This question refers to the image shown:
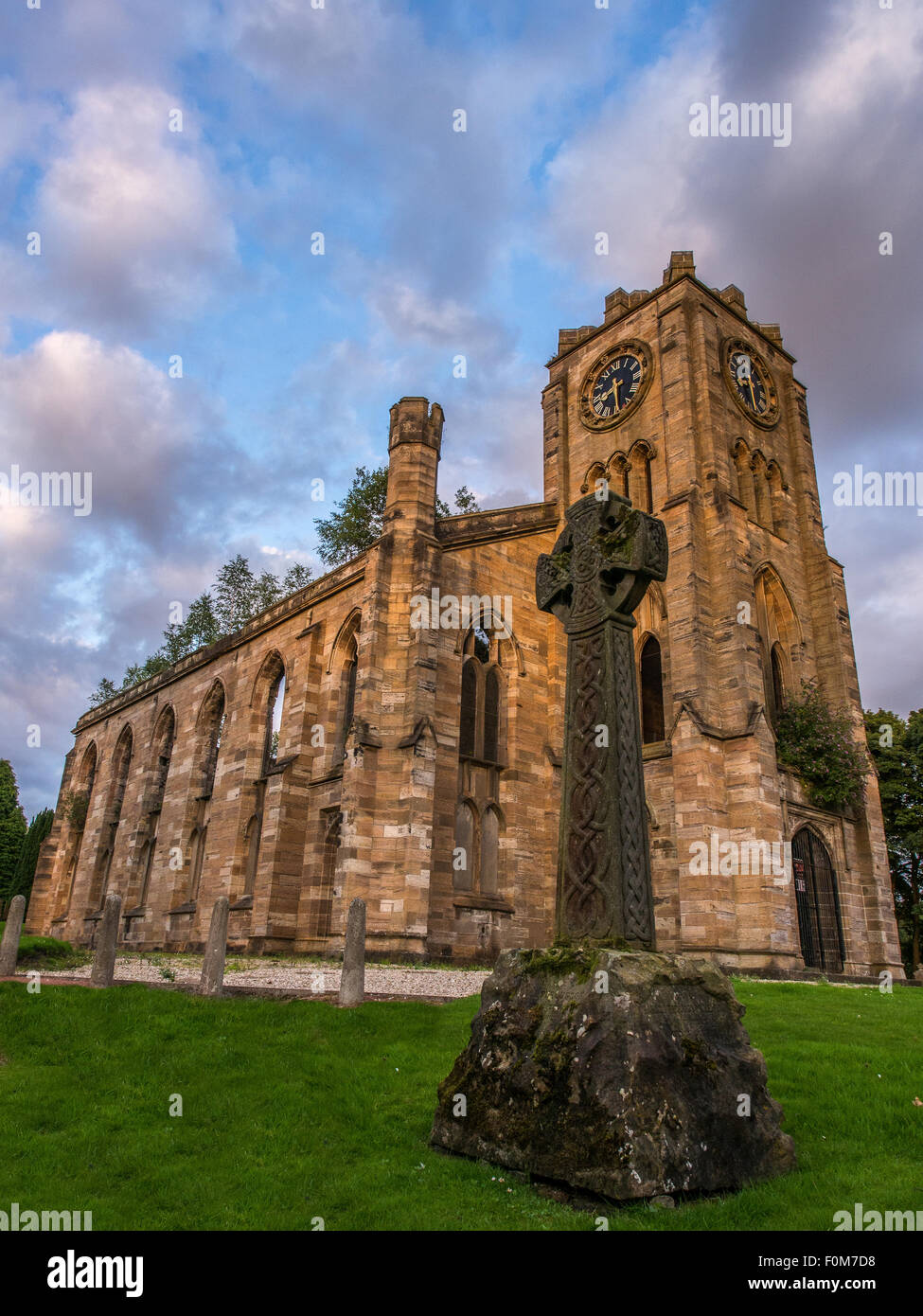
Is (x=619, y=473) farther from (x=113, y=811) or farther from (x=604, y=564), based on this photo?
(x=113, y=811)

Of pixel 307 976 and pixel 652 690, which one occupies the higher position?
pixel 652 690

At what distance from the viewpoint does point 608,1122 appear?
5047 mm

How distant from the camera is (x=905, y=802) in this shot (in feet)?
105

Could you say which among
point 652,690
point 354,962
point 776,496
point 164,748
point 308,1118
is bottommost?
point 308,1118

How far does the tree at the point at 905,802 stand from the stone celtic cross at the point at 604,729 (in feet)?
89.9

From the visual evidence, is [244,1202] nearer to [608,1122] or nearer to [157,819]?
[608,1122]

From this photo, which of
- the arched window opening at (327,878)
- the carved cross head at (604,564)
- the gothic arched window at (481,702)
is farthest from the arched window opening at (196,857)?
the carved cross head at (604,564)

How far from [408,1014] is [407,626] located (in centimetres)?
1131

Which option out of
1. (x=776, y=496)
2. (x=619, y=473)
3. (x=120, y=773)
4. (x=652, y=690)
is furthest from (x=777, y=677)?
(x=120, y=773)

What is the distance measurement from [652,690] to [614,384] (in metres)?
10.6

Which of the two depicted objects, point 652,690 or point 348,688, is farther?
point 348,688

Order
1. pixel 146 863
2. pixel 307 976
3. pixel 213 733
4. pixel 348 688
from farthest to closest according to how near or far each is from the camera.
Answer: pixel 146 863, pixel 213 733, pixel 348 688, pixel 307 976

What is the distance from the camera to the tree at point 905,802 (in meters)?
31.2
